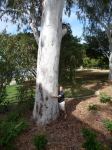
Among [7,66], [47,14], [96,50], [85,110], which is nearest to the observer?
[47,14]

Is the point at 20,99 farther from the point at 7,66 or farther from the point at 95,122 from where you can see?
the point at 95,122

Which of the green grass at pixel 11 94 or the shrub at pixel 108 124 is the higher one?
the shrub at pixel 108 124

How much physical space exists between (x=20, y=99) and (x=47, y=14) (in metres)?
4.31

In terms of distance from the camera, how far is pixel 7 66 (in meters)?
15.9

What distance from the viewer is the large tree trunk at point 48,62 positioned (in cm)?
1219

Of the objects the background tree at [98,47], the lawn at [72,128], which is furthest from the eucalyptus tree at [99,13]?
the lawn at [72,128]

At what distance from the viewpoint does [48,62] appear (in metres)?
12.2

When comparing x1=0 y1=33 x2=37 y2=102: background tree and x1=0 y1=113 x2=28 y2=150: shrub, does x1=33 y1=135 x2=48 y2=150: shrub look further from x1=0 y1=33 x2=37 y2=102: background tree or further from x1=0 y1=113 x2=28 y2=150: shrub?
x1=0 y1=33 x2=37 y2=102: background tree

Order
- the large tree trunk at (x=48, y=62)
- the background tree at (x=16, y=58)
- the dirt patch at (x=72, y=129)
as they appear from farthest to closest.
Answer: the background tree at (x=16, y=58) < the large tree trunk at (x=48, y=62) < the dirt patch at (x=72, y=129)

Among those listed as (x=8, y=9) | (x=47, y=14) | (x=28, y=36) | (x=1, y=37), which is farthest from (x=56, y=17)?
(x=28, y=36)

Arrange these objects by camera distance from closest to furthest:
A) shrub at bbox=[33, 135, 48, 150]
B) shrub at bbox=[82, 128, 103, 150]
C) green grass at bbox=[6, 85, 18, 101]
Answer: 1. shrub at bbox=[82, 128, 103, 150]
2. shrub at bbox=[33, 135, 48, 150]
3. green grass at bbox=[6, 85, 18, 101]

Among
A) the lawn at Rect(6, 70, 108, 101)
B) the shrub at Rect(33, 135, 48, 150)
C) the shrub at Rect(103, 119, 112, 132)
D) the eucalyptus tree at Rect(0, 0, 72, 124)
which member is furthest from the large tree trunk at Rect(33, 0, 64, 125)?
the lawn at Rect(6, 70, 108, 101)

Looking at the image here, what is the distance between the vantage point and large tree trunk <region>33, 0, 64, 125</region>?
12188 millimetres

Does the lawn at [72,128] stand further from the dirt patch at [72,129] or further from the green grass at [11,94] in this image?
the green grass at [11,94]
